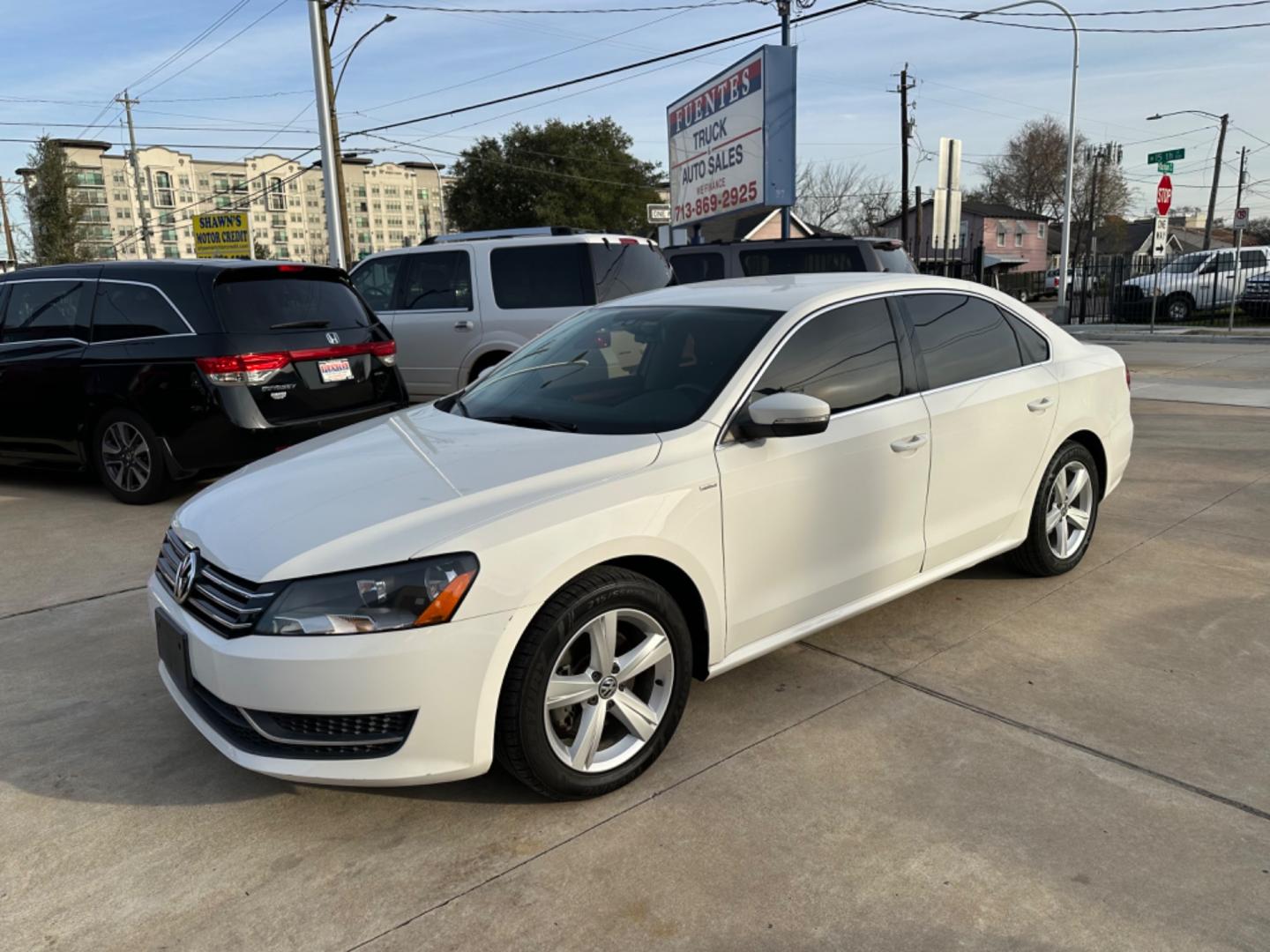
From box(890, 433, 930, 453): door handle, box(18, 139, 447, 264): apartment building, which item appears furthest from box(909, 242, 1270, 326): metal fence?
box(18, 139, 447, 264): apartment building

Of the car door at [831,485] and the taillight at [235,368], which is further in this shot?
the taillight at [235,368]

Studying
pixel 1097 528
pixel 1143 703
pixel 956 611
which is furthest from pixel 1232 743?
pixel 1097 528

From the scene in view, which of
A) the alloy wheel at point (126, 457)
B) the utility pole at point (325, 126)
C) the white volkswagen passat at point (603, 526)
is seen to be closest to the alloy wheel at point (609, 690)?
the white volkswagen passat at point (603, 526)

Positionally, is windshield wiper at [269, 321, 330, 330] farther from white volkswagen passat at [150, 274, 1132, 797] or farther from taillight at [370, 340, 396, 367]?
white volkswagen passat at [150, 274, 1132, 797]

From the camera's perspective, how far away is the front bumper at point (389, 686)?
248cm

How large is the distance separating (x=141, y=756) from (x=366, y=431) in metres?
1.43

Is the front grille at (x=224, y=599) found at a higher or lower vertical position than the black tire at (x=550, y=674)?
higher

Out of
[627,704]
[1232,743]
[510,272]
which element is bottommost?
[1232,743]

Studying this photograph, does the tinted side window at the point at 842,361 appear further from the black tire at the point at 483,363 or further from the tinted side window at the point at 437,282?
the tinted side window at the point at 437,282

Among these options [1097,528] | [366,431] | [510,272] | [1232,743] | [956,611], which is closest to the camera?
[1232,743]

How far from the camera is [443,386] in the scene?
30.2 ft

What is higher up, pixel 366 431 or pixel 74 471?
pixel 366 431

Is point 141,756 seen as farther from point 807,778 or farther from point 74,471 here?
point 74,471

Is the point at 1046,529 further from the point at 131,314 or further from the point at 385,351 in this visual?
the point at 131,314
